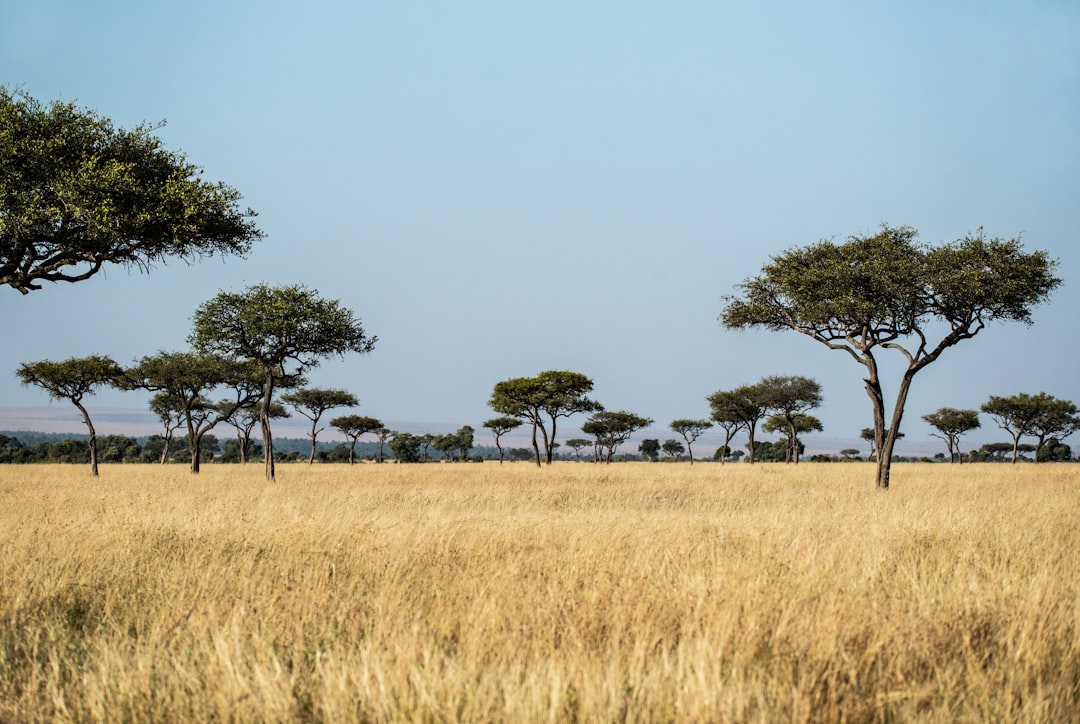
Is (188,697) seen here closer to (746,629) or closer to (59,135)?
(746,629)

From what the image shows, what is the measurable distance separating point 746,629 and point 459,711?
2.19 metres

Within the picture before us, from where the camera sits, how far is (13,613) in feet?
19.0

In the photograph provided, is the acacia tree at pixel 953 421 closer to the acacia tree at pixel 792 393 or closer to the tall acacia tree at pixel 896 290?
the acacia tree at pixel 792 393

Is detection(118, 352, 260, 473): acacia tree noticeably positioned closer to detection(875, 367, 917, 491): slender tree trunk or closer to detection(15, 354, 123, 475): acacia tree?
detection(15, 354, 123, 475): acacia tree

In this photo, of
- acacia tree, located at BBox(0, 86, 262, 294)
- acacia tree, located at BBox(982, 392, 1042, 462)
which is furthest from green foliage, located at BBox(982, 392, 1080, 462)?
acacia tree, located at BBox(0, 86, 262, 294)

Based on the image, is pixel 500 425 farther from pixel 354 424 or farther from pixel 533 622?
pixel 533 622

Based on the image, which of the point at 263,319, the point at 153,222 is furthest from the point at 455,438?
the point at 153,222

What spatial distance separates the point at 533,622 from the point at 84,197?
14916 mm

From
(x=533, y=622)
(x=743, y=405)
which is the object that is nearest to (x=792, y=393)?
(x=743, y=405)

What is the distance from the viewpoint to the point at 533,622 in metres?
5.09

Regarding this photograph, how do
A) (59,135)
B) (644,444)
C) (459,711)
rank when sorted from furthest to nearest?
(644,444) < (59,135) < (459,711)

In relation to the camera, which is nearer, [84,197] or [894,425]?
[84,197]

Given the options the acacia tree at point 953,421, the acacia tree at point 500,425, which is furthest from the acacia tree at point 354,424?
the acacia tree at point 953,421

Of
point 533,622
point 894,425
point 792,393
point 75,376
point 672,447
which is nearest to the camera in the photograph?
point 533,622
